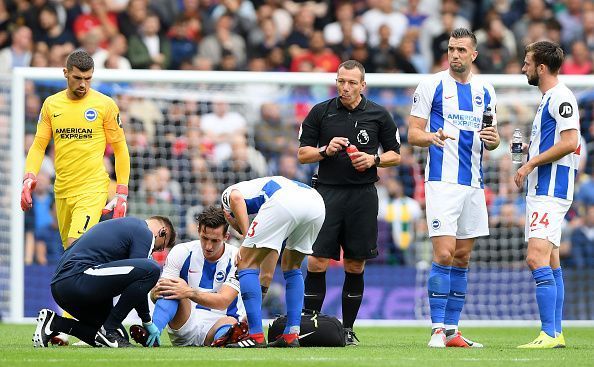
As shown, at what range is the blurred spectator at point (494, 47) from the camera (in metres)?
20.2

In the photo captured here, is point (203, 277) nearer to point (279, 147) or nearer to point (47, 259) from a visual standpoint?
point (47, 259)

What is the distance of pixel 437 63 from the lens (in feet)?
66.0

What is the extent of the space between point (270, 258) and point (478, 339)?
325 cm

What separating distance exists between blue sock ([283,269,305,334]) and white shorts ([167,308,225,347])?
0.76m

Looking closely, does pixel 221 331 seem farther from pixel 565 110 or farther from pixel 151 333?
pixel 565 110

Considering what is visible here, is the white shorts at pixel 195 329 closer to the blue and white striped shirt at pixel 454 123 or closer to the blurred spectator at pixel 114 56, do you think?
the blue and white striped shirt at pixel 454 123

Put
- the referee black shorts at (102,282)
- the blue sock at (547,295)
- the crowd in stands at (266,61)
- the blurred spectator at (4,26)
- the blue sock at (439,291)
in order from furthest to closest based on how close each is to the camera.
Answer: the blurred spectator at (4,26)
the crowd in stands at (266,61)
the blue sock at (439,291)
the blue sock at (547,295)
the referee black shorts at (102,282)

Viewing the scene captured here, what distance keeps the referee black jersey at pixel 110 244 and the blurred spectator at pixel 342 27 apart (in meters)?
10.5

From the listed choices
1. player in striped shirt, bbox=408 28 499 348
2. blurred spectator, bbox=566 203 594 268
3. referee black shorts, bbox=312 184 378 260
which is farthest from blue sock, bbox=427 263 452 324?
blurred spectator, bbox=566 203 594 268

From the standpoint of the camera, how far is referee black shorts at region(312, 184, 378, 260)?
1142cm

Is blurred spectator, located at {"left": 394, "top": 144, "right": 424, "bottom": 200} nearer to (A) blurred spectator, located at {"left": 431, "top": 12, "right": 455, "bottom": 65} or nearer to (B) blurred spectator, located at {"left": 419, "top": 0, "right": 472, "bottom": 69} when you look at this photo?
(A) blurred spectator, located at {"left": 431, "top": 12, "right": 455, "bottom": 65}

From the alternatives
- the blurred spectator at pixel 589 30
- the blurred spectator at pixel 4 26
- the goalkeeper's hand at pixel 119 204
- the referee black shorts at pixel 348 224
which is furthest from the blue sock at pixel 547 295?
the blurred spectator at pixel 589 30

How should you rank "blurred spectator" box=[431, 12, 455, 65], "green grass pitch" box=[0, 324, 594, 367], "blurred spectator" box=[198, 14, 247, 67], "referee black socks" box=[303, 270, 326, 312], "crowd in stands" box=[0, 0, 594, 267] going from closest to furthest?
"green grass pitch" box=[0, 324, 594, 367]
"referee black socks" box=[303, 270, 326, 312]
"crowd in stands" box=[0, 0, 594, 267]
"blurred spectator" box=[198, 14, 247, 67]
"blurred spectator" box=[431, 12, 455, 65]

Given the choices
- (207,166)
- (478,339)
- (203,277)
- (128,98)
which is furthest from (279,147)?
(203,277)
